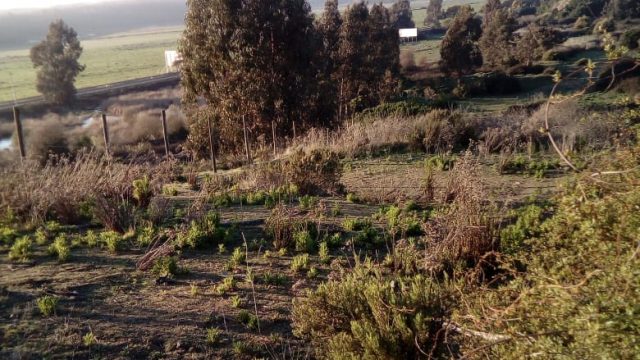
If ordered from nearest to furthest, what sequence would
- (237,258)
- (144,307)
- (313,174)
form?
(144,307), (237,258), (313,174)

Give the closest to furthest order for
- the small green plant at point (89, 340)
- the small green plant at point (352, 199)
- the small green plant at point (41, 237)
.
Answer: the small green plant at point (89, 340) < the small green plant at point (41, 237) < the small green plant at point (352, 199)

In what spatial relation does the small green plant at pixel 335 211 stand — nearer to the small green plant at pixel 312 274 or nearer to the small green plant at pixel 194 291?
the small green plant at pixel 312 274

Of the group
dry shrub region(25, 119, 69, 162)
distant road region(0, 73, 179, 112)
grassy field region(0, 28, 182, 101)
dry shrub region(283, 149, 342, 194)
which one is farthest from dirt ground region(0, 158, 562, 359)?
distant road region(0, 73, 179, 112)

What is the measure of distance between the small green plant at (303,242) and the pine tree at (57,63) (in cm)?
4709

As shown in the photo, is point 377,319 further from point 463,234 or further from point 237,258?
point 237,258

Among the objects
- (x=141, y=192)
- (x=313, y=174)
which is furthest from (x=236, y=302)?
(x=313, y=174)

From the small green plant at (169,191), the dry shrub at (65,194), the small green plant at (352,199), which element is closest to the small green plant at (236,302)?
the dry shrub at (65,194)

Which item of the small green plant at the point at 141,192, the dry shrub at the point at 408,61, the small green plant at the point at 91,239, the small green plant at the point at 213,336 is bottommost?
the small green plant at the point at 213,336

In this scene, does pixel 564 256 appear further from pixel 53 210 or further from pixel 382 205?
pixel 53 210

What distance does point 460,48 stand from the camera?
42.5 m

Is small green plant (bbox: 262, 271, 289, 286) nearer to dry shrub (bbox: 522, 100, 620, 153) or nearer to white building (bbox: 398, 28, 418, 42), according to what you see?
dry shrub (bbox: 522, 100, 620, 153)

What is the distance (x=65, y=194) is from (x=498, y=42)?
41485 millimetres

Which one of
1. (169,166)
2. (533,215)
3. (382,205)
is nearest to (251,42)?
(169,166)

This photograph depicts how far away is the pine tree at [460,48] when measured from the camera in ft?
140
